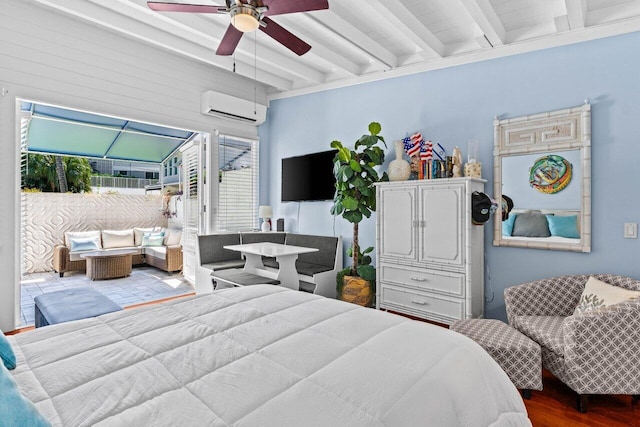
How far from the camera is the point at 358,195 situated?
4.09 m

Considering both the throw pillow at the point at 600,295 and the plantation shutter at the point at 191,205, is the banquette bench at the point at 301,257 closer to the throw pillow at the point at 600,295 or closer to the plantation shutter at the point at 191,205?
the plantation shutter at the point at 191,205

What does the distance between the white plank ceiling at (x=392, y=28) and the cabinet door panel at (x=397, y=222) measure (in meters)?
1.55

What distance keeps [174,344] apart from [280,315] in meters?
0.50

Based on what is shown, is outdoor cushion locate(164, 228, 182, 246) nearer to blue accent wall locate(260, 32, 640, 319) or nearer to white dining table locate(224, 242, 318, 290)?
blue accent wall locate(260, 32, 640, 319)

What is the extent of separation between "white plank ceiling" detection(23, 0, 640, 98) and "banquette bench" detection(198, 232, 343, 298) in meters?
2.22

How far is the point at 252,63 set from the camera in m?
4.37

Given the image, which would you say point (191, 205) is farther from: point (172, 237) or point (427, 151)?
point (427, 151)

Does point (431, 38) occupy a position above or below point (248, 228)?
above

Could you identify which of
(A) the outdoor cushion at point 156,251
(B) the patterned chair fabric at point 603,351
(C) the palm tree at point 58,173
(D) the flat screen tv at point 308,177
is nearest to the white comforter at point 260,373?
(B) the patterned chair fabric at point 603,351

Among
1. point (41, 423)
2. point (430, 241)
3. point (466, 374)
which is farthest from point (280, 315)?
point (430, 241)

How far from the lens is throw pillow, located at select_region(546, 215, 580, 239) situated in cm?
302

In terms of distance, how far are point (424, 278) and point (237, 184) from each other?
3.16 m

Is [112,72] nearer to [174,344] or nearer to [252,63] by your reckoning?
[252,63]

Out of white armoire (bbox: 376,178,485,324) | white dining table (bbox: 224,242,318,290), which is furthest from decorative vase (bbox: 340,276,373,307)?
white dining table (bbox: 224,242,318,290)
